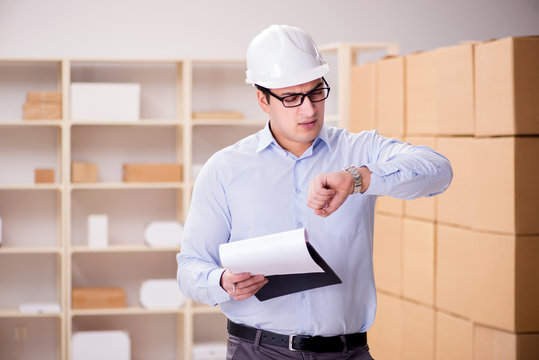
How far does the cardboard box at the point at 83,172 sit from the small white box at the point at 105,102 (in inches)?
11.1

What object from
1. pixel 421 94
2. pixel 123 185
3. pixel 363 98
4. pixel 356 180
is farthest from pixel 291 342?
pixel 123 185

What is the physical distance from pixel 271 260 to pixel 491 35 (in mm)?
3937

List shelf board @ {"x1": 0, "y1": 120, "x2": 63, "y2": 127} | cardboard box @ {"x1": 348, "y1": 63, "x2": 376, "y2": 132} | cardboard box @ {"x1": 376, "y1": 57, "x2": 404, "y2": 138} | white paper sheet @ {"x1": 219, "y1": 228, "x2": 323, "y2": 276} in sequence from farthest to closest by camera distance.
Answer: shelf board @ {"x1": 0, "y1": 120, "x2": 63, "y2": 127}
cardboard box @ {"x1": 348, "y1": 63, "x2": 376, "y2": 132}
cardboard box @ {"x1": 376, "y1": 57, "x2": 404, "y2": 138}
white paper sheet @ {"x1": 219, "y1": 228, "x2": 323, "y2": 276}

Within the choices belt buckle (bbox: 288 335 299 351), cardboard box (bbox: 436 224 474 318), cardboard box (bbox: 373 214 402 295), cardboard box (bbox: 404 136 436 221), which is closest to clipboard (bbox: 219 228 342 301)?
belt buckle (bbox: 288 335 299 351)

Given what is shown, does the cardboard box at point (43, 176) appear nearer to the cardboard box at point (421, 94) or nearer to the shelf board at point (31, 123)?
the shelf board at point (31, 123)

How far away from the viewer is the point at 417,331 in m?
3.34

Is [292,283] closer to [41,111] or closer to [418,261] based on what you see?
[418,261]

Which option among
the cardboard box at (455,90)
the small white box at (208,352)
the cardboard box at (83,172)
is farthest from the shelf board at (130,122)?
the cardboard box at (455,90)

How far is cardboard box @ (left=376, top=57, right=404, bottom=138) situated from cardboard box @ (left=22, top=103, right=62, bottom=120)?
1.94 metres

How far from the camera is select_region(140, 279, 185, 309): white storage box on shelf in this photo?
4273 mm

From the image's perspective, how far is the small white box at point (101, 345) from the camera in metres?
4.19

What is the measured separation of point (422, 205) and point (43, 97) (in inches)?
93.1

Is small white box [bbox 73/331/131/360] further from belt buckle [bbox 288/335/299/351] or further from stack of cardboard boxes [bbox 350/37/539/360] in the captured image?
belt buckle [bbox 288/335/299/351]

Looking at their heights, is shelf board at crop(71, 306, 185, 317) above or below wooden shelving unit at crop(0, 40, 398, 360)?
below
